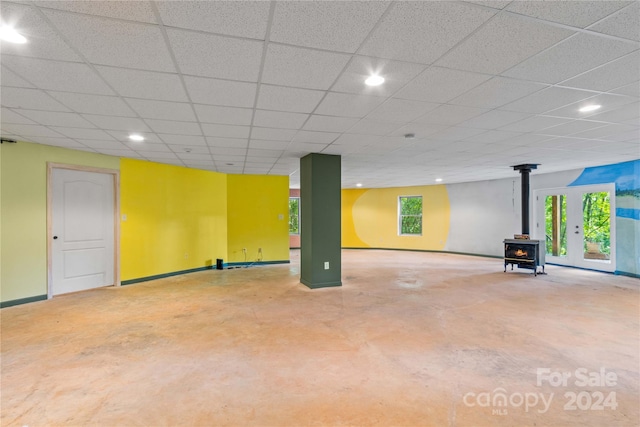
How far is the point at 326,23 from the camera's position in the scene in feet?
5.95

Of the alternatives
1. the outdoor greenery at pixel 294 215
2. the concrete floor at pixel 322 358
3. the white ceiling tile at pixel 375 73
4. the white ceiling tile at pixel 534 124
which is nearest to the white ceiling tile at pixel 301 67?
the white ceiling tile at pixel 375 73

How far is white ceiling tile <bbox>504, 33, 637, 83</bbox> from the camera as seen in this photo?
80.1 inches

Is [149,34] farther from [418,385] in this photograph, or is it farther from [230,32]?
[418,385]

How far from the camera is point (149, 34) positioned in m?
1.89

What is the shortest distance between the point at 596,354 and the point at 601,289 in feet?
11.4

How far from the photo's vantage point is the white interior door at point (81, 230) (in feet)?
16.2

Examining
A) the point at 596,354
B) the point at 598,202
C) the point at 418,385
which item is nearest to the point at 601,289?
the point at 598,202

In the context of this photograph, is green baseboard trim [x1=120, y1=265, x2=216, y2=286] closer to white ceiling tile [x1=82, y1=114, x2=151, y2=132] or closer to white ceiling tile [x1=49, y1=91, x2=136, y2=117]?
white ceiling tile [x1=82, y1=114, x2=151, y2=132]

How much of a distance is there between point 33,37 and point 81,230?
4.29m

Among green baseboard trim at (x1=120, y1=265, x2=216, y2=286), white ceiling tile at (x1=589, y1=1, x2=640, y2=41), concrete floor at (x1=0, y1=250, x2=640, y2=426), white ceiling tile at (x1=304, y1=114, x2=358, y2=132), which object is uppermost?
white ceiling tile at (x1=589, y1=1, x2=640, y2=41)

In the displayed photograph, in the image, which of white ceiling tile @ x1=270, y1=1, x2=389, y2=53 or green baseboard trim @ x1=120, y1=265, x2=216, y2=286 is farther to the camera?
green baseboard trim @ x1=120, y1=265, x2=216, y2=286

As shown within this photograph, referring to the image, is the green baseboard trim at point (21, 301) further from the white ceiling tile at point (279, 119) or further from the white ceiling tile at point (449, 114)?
the white ceiling tile at point (449, 114)

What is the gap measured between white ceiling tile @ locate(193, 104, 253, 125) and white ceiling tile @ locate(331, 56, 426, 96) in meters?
1.17

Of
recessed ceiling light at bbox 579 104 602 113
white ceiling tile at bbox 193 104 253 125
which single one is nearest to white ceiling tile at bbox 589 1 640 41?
recessed ceiling light at bbox 579 104 602 113
